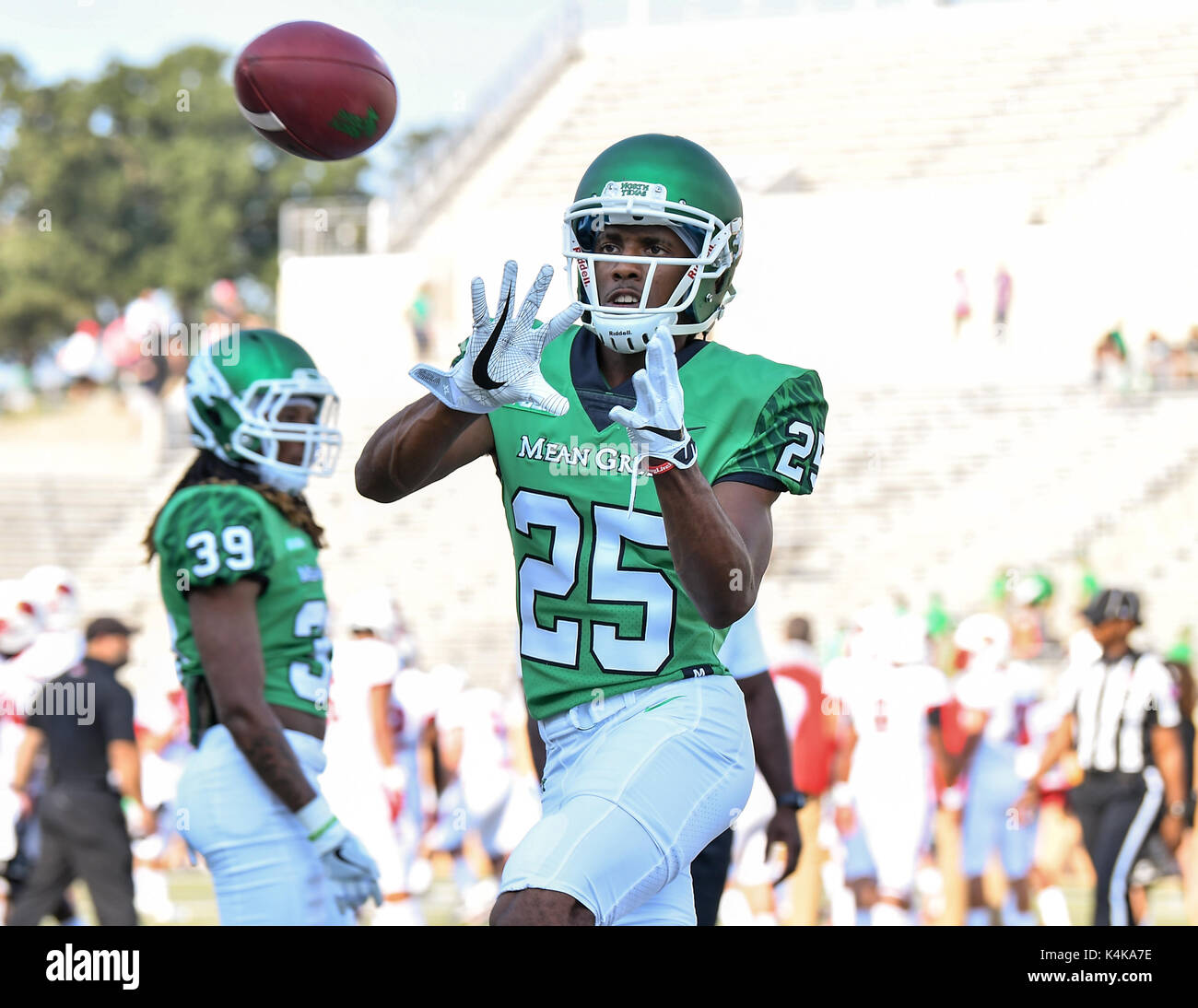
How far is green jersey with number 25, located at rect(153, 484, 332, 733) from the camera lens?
4.00 m

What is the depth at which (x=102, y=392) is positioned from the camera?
2519 centimetres

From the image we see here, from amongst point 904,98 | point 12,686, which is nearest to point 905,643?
point 12,686

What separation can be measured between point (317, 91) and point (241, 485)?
3.18 feet

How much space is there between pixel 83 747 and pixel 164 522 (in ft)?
9.68

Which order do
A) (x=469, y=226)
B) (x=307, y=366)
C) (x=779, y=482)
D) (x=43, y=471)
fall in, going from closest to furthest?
1. (x=779, y=482)
2. (x=307, y=366)
3. (x=43, y=471)
4. (x=469, y=226)

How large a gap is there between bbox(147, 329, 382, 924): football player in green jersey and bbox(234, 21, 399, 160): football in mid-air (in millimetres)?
666

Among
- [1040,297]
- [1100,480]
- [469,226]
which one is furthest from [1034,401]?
[469,226]

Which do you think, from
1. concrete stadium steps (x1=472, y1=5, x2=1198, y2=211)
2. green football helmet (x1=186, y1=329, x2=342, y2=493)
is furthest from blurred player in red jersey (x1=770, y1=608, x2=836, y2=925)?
concrete stadium steps (x1=472, y1=5, x2=1198, y2=211)

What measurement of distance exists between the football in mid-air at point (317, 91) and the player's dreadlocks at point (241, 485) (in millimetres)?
820

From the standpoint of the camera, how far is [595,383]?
331 cm

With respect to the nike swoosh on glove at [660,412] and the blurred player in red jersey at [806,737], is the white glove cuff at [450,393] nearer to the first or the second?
the nike swoosh on glove at [660,412]

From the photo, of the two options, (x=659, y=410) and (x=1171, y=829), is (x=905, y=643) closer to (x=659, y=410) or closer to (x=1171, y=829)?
(x=1171, y=829)

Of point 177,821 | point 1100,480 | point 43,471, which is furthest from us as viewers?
point 43,471
